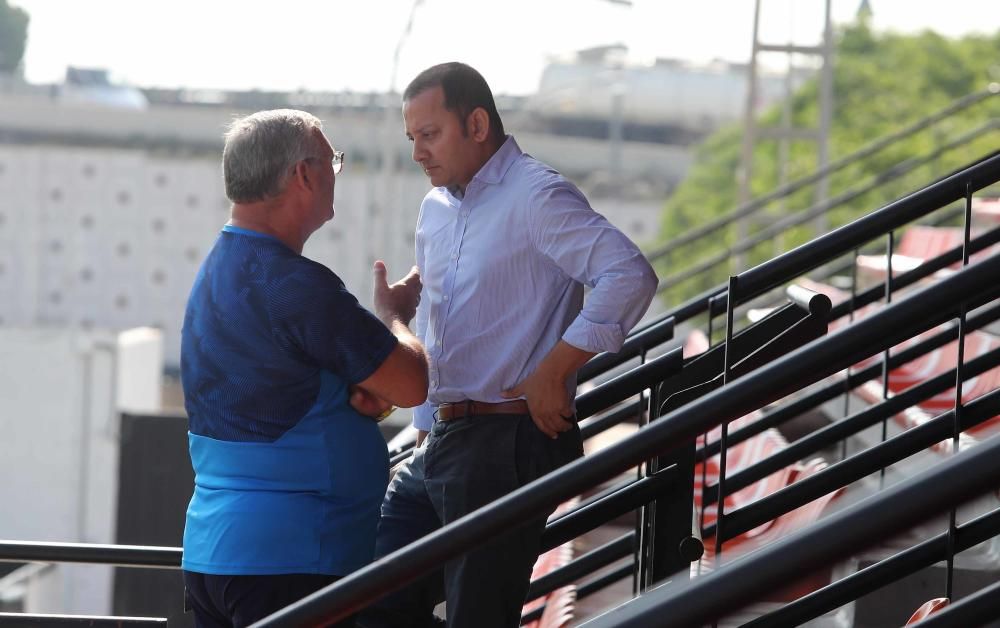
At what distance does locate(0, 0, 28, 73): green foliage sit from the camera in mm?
92500

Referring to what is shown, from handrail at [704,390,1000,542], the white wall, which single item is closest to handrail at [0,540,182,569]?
handrail at [704,390,1000,542]

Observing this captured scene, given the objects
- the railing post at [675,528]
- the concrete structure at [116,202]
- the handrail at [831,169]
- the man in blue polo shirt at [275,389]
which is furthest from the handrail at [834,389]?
the concrete structure at [116,202]

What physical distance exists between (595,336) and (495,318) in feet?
0.92

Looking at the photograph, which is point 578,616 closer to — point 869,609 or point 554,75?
point 869,609

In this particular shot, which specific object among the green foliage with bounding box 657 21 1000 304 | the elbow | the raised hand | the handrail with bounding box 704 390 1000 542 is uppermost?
the green foliage with bounding box 657 21 1000 304

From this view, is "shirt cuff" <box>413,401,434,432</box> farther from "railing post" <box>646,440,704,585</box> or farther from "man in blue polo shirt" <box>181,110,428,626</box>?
"railing post" <box>646,440,704,585</box>

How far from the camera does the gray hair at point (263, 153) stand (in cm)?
250

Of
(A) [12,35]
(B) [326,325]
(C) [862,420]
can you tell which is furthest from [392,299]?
(A) [12,35]

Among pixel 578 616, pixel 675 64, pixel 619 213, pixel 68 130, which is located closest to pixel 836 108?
pixel 619 213

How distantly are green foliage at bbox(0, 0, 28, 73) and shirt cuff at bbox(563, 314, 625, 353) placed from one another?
95684mm

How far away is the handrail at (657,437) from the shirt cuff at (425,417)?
1.11m

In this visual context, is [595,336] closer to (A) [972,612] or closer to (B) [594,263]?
(B) [594,263]

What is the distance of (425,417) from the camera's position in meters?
3.07

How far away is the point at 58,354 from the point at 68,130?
1801 inches
